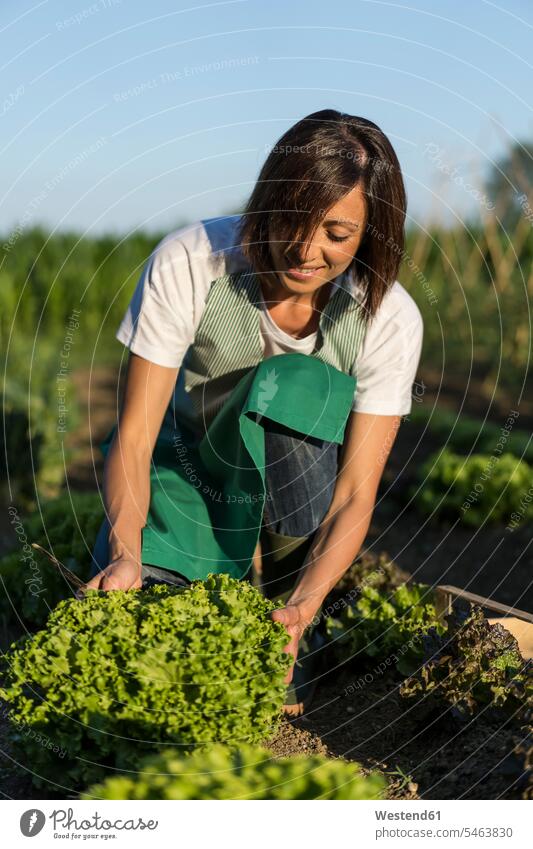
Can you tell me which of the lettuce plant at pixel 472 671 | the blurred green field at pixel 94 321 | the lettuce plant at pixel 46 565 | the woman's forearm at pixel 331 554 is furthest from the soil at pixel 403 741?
the blurred green field at pixel 94 321

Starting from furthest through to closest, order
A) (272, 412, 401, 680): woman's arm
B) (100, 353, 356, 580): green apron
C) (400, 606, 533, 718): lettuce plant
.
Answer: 1. (100, 353, 356, 580): green apron
2. (272, 412, 401, 680): woman's arm
3. (400, 606, 533, 718): lettuce plant

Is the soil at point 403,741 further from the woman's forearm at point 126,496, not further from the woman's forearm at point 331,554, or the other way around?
the woman's forearm at point 126,496

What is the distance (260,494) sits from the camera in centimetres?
321

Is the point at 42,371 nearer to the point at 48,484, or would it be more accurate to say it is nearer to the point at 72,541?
the point at 48,484

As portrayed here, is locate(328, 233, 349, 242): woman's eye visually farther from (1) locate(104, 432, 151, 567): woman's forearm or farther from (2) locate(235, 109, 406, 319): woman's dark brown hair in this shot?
(1) locate(104, 432, 151, 567): woman's forearm

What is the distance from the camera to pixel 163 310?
10.3ft

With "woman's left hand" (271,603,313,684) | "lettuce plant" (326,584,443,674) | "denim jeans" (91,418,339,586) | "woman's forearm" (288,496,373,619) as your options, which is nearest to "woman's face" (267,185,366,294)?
"denim jeans" (91,418,339,586)

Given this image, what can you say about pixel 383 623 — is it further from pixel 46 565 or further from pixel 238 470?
pixel 46 565

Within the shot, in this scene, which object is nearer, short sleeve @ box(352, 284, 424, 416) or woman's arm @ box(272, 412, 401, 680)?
woman's arm @ box(272, 412, 401, 680)

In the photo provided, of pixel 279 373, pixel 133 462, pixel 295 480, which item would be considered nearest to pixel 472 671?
pixel 295 480

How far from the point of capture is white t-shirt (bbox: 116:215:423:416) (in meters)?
3.14

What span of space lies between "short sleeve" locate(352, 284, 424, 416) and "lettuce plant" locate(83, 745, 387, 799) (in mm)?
1498
